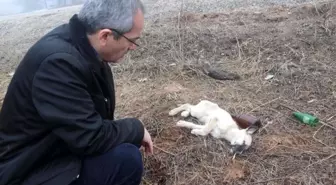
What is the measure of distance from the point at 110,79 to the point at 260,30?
303 centimetres

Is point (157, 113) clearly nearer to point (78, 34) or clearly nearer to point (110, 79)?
point (110, 79)

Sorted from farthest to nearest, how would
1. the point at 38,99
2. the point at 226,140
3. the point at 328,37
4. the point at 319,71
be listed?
1. the point at 328,37
2. the point at 319,71
3. the point at 226,140
4. the point at 38,99

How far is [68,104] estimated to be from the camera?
1686 millimetres

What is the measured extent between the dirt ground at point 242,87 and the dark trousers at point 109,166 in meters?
0.60

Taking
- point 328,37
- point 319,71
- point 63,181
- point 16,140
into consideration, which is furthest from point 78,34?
point 328,37

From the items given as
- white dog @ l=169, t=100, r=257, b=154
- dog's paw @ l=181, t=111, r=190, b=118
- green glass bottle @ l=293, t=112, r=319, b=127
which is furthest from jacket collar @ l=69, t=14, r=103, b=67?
green glass bottle @ l=293, t=112, r=319, b=127

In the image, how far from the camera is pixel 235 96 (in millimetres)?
3309

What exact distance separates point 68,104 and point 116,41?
0.36 m

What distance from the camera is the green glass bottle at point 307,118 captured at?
110 inches

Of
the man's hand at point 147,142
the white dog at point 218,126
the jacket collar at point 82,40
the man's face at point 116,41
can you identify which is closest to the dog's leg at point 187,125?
the white dog at point 218,126

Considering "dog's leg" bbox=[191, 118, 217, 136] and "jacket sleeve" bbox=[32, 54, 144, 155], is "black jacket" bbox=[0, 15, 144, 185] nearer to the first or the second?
"jacket sleeve" bbox=[32, 54, 144, 155]

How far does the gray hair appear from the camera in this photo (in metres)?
1.71

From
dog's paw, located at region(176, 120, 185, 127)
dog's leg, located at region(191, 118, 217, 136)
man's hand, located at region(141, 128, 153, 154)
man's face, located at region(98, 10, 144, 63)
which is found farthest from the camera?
dog's paw, located at region(176, 120, 185, 127)

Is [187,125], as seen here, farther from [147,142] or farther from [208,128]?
[147,142]
